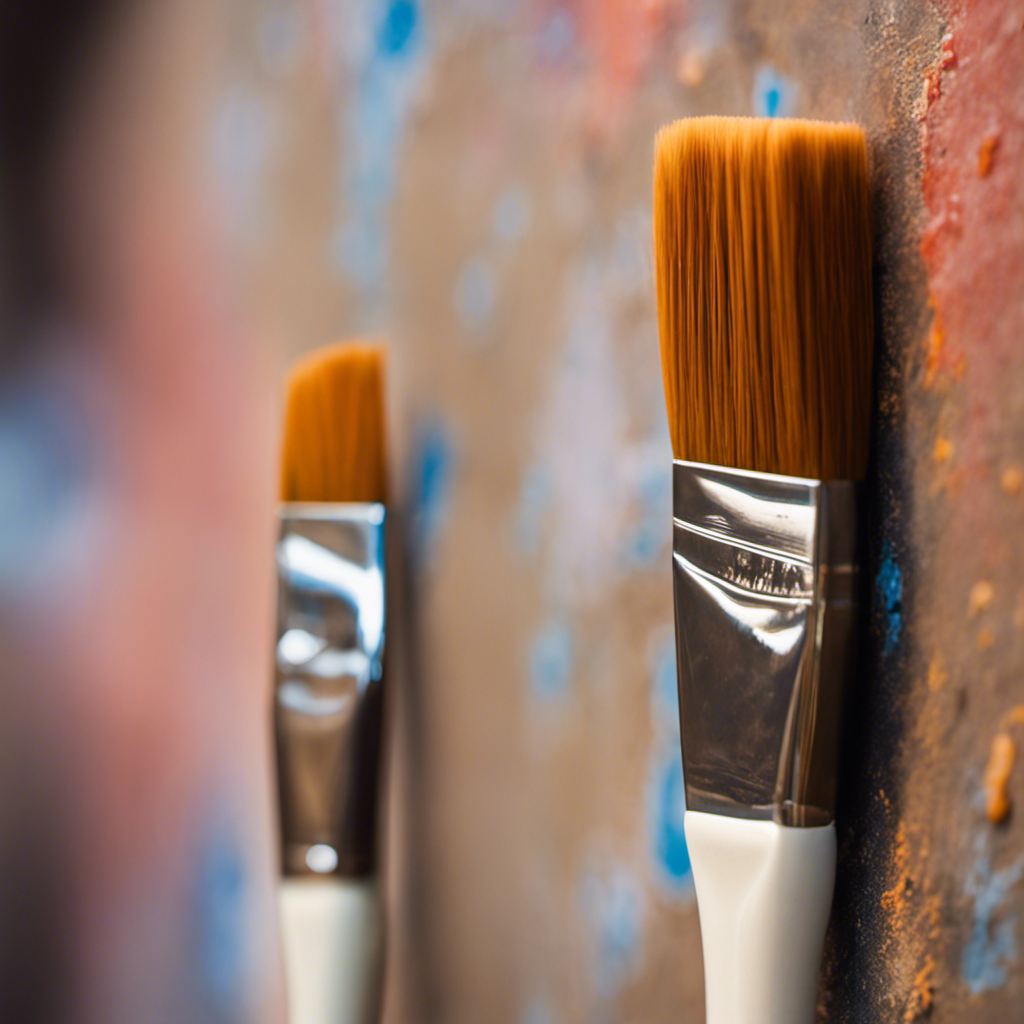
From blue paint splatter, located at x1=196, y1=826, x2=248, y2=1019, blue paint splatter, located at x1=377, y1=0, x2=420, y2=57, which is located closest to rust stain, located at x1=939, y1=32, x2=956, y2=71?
blue paint splatter, located at x1=377, y1=0, x2=420, y2=57

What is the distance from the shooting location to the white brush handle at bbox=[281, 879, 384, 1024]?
466 millimetres

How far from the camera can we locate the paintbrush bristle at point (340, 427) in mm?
490

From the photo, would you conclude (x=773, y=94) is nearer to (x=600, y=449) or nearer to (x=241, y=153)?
(x=600, y=449)

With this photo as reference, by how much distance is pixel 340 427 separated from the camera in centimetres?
49

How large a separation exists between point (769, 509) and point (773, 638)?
0.03m

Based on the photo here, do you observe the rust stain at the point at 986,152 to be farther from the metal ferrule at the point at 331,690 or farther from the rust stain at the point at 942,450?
the metal ferrule at the point at 331,690

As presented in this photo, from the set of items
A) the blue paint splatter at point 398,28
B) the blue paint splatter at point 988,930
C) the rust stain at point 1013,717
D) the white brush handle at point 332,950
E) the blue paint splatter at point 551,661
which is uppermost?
the blue paint splatter at point 398,28

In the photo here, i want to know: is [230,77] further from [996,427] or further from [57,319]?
[996,427]

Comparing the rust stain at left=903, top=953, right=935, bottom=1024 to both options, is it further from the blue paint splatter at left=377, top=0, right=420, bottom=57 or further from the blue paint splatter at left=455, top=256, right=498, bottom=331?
the blue paint splatter at left=377, top=0, right=420, bottom=57

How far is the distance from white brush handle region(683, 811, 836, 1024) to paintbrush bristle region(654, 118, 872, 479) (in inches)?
3.9

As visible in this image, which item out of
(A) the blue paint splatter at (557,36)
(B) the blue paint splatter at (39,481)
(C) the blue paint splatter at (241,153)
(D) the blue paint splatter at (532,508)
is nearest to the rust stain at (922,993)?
(D) the blue paint splatter at (532,508)

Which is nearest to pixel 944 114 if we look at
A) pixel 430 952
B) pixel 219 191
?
pixel 430 952

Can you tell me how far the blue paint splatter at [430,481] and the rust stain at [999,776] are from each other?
30 centimetres

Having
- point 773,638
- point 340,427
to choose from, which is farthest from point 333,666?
point 773,638
